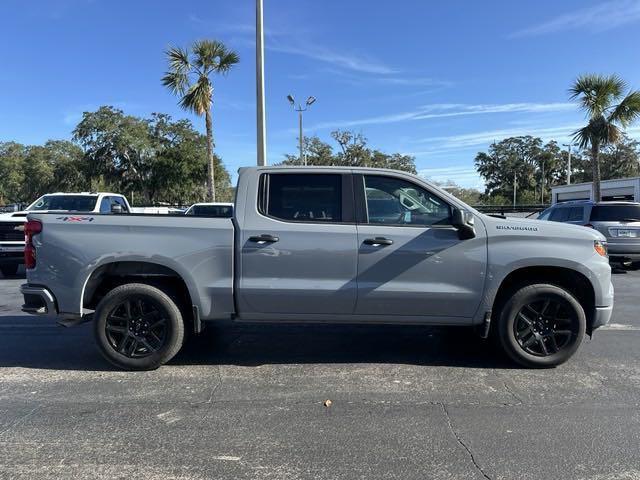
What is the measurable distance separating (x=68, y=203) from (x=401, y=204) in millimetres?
11062

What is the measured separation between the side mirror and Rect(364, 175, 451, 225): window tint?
0.49 ft

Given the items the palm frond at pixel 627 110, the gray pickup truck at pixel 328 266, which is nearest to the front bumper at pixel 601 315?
the gray pickup truck at pixel 328 266

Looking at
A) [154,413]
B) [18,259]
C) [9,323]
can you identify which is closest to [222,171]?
[18,259]

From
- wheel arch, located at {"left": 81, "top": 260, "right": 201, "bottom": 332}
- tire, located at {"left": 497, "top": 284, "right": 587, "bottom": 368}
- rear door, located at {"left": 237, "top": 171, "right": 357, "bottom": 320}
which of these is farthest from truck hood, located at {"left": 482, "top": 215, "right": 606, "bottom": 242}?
wheel arch, located at {"left": 81, "top": 260, "right": 201, "bottom": 332}

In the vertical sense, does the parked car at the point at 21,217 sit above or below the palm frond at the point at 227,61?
below

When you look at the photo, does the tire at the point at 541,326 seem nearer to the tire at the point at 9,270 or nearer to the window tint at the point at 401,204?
the window tint at the point at 401,204

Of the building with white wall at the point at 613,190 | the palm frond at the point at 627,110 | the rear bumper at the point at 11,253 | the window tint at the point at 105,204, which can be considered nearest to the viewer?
the rear bumper at the point at 11,253

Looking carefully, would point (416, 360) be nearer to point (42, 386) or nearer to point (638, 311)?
point (42, 386)

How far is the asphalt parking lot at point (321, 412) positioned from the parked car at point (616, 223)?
681 cm

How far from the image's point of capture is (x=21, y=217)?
11953 mm

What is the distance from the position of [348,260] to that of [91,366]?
2.84 meters

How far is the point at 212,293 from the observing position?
204 inches

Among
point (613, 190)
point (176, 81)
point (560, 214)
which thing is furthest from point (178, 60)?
point (613, 190)

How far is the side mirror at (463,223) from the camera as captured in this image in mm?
4961
